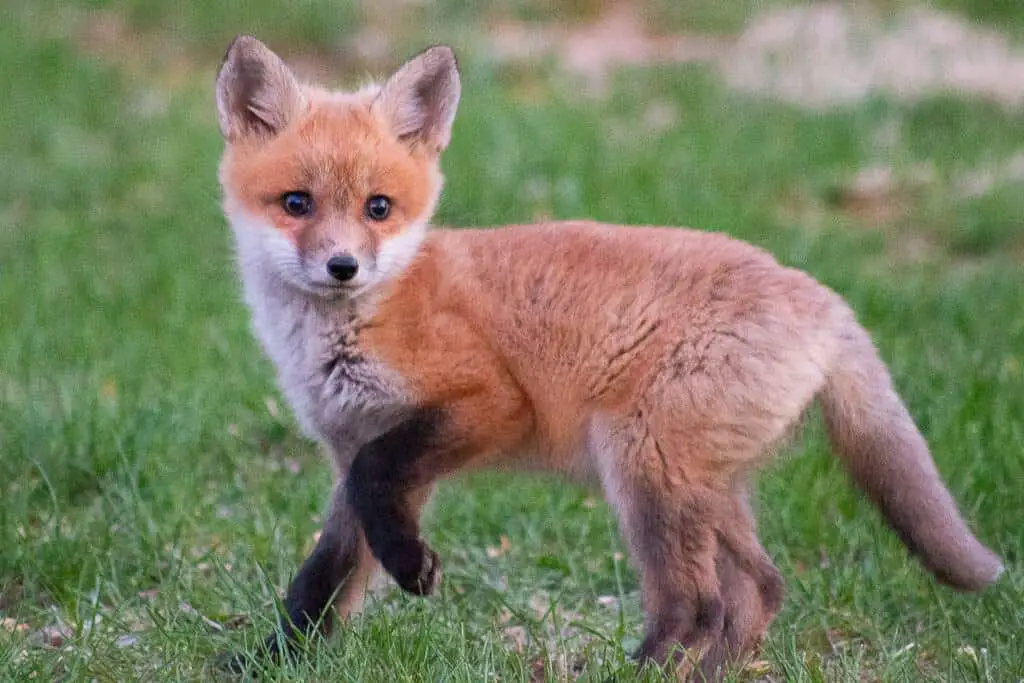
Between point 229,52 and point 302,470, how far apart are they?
6.28 ft

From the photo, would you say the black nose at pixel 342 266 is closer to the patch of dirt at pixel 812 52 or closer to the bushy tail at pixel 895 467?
the bushy tail at pixel 895 467

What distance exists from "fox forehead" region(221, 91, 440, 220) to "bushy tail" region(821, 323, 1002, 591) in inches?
52.3

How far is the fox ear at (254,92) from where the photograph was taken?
406cm

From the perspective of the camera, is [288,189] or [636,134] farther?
[636,134]

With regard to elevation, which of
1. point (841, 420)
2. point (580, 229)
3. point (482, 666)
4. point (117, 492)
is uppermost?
point (580, 229)

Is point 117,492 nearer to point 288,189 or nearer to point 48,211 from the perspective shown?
point 288,189

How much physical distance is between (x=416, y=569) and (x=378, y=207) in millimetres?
1039

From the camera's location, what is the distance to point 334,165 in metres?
3.85

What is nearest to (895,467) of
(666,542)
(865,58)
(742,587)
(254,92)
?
→ (742,587)

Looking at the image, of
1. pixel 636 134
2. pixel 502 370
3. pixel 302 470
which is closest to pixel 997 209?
pixel 636 134

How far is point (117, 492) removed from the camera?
15.9 feet

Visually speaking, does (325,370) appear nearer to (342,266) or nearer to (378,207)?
(342,266)

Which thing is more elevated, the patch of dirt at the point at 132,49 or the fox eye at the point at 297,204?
the fox eye at the point at 297,204

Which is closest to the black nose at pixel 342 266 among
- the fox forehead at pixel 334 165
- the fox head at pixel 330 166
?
the fox head at pixel 330 166
